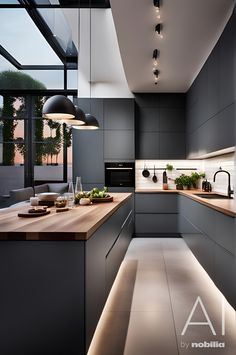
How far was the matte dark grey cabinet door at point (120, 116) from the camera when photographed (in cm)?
530

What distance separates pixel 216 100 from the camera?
10.9ft

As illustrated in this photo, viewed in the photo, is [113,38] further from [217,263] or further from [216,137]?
[217,263]

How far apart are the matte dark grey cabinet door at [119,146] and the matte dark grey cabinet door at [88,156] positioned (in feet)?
0.44

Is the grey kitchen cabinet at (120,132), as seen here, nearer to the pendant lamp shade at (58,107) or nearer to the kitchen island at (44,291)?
the pendant lamp shade at (58,107)

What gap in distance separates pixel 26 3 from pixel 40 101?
2357mm

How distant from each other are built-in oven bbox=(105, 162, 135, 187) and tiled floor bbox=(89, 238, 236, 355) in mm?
1837

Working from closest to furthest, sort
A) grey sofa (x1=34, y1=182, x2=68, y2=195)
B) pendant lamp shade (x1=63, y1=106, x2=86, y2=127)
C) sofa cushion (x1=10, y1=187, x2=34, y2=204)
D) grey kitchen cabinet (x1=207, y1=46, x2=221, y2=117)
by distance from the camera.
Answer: pendant lamp shade (x1=63, y1=106, x2=86, y2=127)
grey kitchen cabinet (x1=207, y1=46, x2=221, y2=117)
sofa cushion (x1=10, y1=187, x2=34, y2=204)
grey sofa (x1=34, y1=182, x2=68, y2=195)

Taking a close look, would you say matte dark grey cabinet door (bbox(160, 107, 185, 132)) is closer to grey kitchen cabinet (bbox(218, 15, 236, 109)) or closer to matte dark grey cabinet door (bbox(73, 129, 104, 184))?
matte dark grey cabinet door (bbox(73, 129, 104, 184))

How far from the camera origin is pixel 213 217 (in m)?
2.74

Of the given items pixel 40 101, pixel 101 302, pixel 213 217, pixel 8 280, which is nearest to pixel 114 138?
pixel 40 101

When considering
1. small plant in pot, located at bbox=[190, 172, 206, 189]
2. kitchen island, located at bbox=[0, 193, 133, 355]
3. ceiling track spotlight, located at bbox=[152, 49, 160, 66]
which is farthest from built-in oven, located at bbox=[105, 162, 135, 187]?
kitchen island, located at bbox=[0, 193, 133, 355]

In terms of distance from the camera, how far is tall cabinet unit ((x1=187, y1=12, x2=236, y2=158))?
9.12ft

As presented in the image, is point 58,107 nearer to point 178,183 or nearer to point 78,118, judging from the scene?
point 78,118

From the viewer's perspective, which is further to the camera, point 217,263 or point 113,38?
point 113,38
